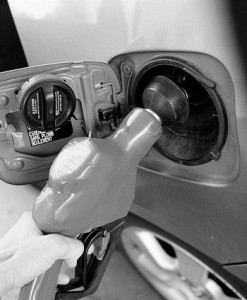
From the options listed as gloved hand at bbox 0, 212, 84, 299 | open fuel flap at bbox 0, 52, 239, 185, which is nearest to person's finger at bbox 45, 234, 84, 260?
gloved hand at bbox 0, 212, 84, 299

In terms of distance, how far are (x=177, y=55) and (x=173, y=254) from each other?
89 cm

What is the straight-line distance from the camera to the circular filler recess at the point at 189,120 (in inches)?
38.1

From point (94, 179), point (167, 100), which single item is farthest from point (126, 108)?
point (94, 179)

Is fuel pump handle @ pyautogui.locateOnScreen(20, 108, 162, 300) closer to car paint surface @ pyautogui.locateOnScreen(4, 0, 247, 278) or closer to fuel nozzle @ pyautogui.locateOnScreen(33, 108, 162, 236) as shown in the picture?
fuel nozzle @ pyautogui.locateOnScreen(33, 108, 162, 236)

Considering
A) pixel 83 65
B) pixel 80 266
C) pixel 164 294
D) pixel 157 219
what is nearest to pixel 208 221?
pixel 157 219

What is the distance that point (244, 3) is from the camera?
817 mm

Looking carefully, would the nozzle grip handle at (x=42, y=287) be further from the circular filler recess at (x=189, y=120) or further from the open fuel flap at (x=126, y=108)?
the circular filler recess at (x=189, y=120)

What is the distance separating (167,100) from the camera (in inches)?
38.1

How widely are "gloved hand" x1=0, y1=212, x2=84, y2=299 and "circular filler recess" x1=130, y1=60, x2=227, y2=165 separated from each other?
1.09 feet

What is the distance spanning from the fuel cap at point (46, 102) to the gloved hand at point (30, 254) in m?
0.20

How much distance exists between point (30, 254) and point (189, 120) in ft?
1.49

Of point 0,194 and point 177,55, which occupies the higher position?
point 177,55

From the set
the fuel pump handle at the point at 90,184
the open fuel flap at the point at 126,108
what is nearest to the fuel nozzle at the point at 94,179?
the fuel pump handle at the point at 90,184

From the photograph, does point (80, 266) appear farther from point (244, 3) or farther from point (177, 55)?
point (244, 3)
